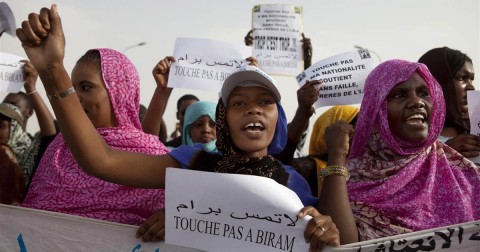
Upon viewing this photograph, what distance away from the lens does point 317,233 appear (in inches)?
83.5

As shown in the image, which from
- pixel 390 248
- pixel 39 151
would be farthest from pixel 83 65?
pixel 390 248

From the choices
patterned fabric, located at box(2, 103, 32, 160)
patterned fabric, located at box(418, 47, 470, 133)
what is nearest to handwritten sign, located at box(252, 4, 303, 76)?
patterned fabric, located at box(418, 47, 470, 133)

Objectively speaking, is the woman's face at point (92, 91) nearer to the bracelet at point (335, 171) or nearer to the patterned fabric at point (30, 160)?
the patterned fabric at point (30, 160)

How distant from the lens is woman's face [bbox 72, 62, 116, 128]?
10.4 ft

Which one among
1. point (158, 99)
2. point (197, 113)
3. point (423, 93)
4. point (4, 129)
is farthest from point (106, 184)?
point (197, 113)

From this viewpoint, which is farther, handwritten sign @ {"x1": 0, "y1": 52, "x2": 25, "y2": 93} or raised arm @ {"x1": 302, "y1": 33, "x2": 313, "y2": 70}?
raised arm @ {"x1": 302, "y1": 33, "x2": 313, "y2": 70}

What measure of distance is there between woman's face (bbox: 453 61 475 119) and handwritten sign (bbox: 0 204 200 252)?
2219mm

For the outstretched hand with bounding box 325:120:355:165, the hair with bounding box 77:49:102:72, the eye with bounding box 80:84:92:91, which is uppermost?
the hair with bounding box 77:49:102:72

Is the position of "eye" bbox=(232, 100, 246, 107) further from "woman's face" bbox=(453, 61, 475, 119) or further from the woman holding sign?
"woman's face" bbox=(453, 61, 475, 119)

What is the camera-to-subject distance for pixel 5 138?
4859 millimetres

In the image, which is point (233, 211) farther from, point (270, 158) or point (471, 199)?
point (471, 199)

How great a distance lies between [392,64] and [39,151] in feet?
7.79

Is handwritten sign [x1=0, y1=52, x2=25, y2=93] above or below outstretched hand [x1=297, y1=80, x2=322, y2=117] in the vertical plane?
above

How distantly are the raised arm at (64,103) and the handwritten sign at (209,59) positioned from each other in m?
2.29
